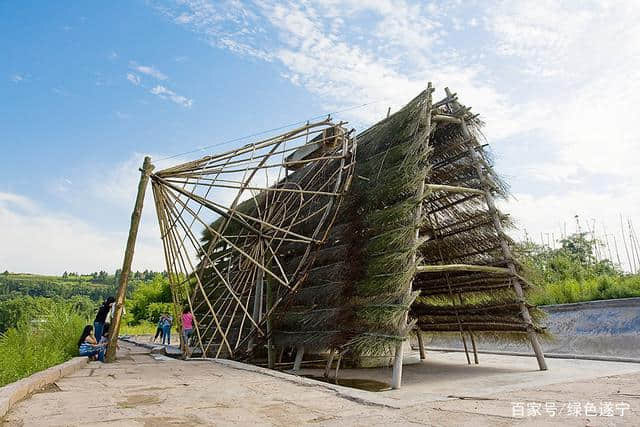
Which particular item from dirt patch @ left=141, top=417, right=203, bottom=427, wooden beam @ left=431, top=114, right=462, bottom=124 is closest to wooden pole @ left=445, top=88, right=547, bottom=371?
wooden beam @ left=431, top=114, right=462, bottom=124

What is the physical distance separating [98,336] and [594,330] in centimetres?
983

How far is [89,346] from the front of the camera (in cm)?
734

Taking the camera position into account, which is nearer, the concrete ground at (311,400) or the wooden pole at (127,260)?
the concrete ground at (311,400)

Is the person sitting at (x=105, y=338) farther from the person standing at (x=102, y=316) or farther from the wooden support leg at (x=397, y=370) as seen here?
the wooden support leg at (x=397, y=370)

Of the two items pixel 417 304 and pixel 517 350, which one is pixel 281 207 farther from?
pixel 517 350

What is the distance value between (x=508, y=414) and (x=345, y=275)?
3.45 metres

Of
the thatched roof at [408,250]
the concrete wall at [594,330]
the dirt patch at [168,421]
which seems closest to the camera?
the dirt patch at [168,421]

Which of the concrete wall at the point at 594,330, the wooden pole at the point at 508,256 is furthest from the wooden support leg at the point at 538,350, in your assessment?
the concrete wall at the point at 594,330

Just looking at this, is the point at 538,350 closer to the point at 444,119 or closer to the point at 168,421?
the point at 444,119

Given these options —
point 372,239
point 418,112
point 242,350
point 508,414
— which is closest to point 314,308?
point 372,239

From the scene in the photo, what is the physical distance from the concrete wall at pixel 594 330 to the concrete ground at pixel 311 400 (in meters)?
3.12

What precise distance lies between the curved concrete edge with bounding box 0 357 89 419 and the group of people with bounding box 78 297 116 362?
4.13ft

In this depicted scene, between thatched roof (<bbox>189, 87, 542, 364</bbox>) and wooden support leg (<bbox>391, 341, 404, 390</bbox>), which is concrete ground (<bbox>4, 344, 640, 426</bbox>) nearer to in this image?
wooden support leg (<bbox>391, 341, 404, 390</bbox>)

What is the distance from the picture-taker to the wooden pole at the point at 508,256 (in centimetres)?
641
